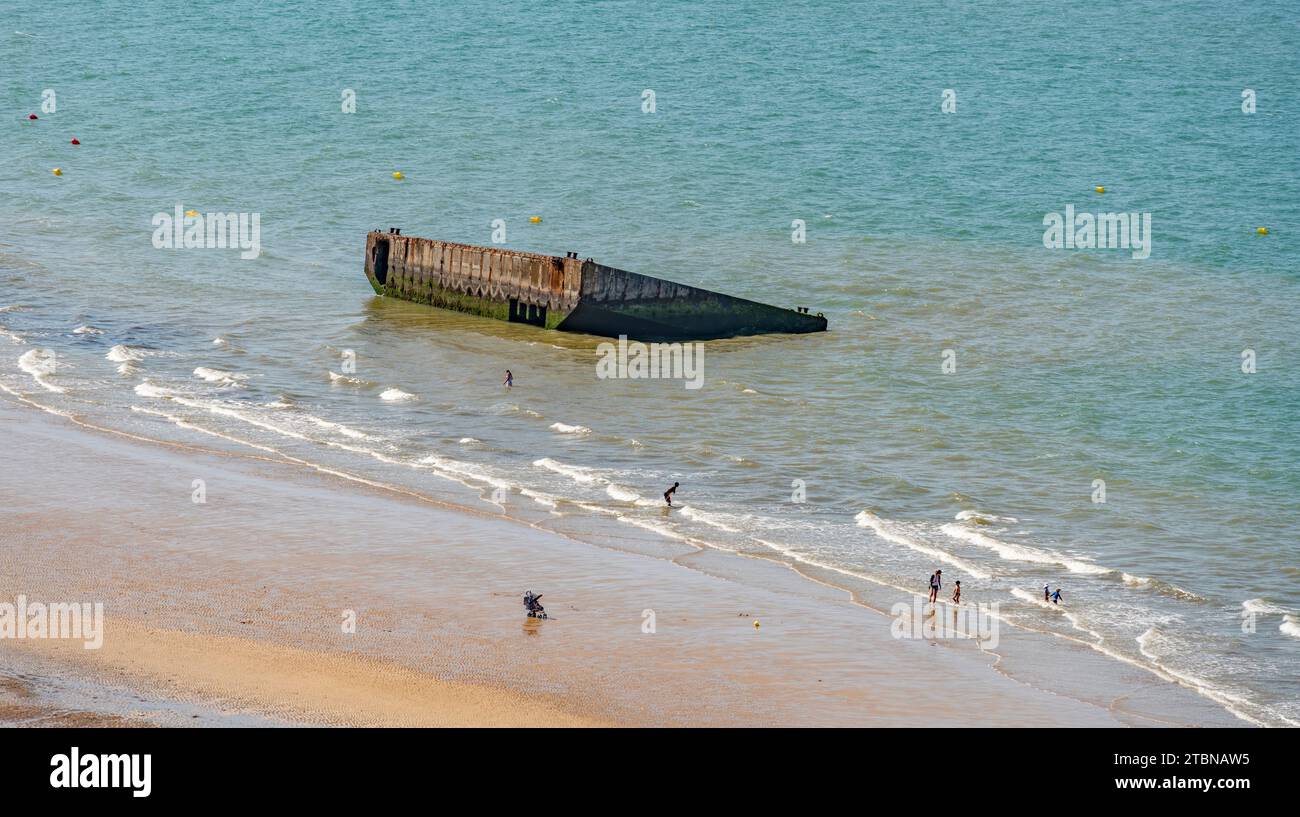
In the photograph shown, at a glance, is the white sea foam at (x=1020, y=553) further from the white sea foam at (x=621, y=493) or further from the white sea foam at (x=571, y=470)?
the white sea foam at (x=571, y=470)

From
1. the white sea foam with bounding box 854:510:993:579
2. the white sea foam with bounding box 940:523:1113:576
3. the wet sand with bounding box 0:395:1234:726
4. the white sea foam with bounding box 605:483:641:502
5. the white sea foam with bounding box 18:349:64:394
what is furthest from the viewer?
the white sea foam with bounding box 18:349:64:394

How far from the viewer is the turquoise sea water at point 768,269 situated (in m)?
32.6

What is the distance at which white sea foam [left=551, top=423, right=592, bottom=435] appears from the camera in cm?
3872

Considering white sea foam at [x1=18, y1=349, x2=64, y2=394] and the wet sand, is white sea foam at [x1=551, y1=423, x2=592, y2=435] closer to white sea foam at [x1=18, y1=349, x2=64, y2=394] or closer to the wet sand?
the wet sand

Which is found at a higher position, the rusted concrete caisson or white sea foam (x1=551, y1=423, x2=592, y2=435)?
the rusted concrete caisson

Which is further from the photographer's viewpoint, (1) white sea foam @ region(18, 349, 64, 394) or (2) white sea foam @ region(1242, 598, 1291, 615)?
(1) white sea foam @ region(18, 349, 64, 394)

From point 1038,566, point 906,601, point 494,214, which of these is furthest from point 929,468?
point 494,214

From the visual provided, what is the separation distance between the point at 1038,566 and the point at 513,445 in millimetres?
13580

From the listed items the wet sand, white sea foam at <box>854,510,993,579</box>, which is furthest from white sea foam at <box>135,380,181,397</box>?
white sea foam at <box>854,510,993,579</box>

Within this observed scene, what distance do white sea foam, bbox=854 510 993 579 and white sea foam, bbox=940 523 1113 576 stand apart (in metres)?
0.99

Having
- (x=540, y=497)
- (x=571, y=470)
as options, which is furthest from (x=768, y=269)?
(x=540, y=497)

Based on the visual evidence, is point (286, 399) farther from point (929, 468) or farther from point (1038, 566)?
point (1038, 566)

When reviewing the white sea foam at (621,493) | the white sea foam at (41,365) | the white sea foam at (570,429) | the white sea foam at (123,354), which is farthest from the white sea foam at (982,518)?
the white sea foam at (123,354)

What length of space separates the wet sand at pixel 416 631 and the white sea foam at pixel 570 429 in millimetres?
7458
